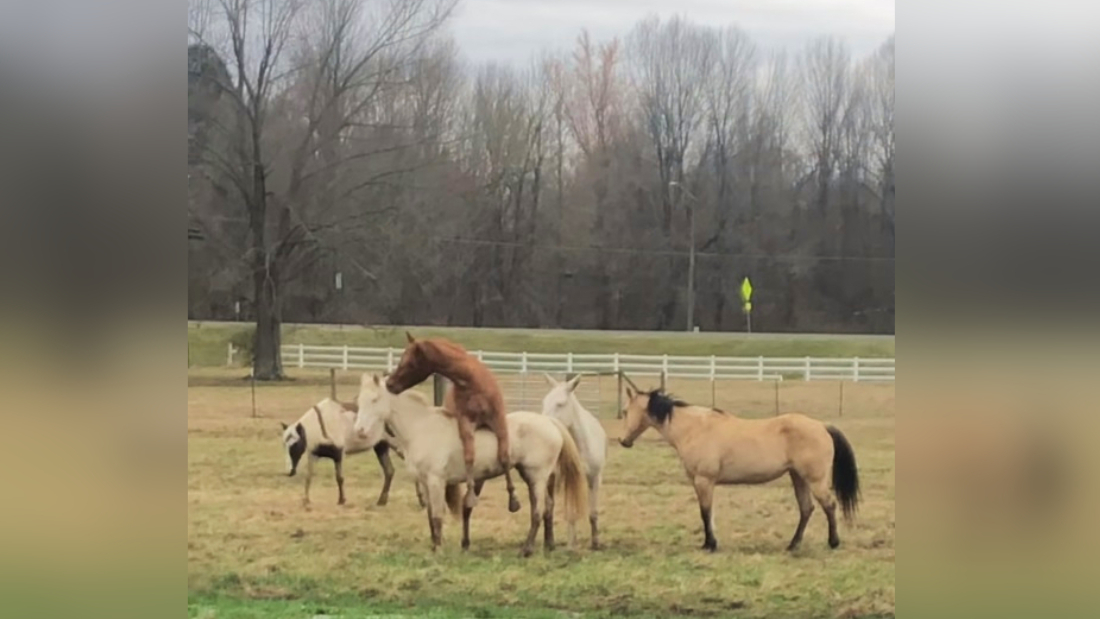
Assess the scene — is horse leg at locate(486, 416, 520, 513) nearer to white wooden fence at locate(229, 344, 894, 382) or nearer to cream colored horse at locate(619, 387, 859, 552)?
white wooden fence at locate(229, 344, 894, 382)

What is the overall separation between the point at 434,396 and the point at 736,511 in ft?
3.91

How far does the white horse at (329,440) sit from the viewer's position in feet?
13.8

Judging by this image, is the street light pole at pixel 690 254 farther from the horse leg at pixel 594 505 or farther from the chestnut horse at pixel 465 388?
the chestnut horse at pixel 465 388

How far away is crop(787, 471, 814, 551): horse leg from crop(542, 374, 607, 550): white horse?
0.70m

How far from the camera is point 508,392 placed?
4164mm

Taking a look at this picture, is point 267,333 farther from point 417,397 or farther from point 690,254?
point 690,254

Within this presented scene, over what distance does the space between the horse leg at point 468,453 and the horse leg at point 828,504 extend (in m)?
1.24

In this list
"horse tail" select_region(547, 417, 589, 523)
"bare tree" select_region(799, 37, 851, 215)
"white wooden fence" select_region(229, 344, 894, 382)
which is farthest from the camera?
"horse tail" select_region(547, 417, 589, 523)

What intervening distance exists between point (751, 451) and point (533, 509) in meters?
0.83

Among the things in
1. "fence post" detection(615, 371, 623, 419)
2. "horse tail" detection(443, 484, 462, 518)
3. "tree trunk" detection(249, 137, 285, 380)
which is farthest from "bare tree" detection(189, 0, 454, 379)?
"fence post" detection(615, 371, 623, 419)

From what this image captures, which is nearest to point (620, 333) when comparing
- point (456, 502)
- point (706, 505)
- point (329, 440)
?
point (706, 505)

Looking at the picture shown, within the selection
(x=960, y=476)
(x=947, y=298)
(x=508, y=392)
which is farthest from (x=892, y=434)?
(x=508, y=392)

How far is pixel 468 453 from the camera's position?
164 inches

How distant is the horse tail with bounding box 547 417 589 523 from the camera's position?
4.16 meters
